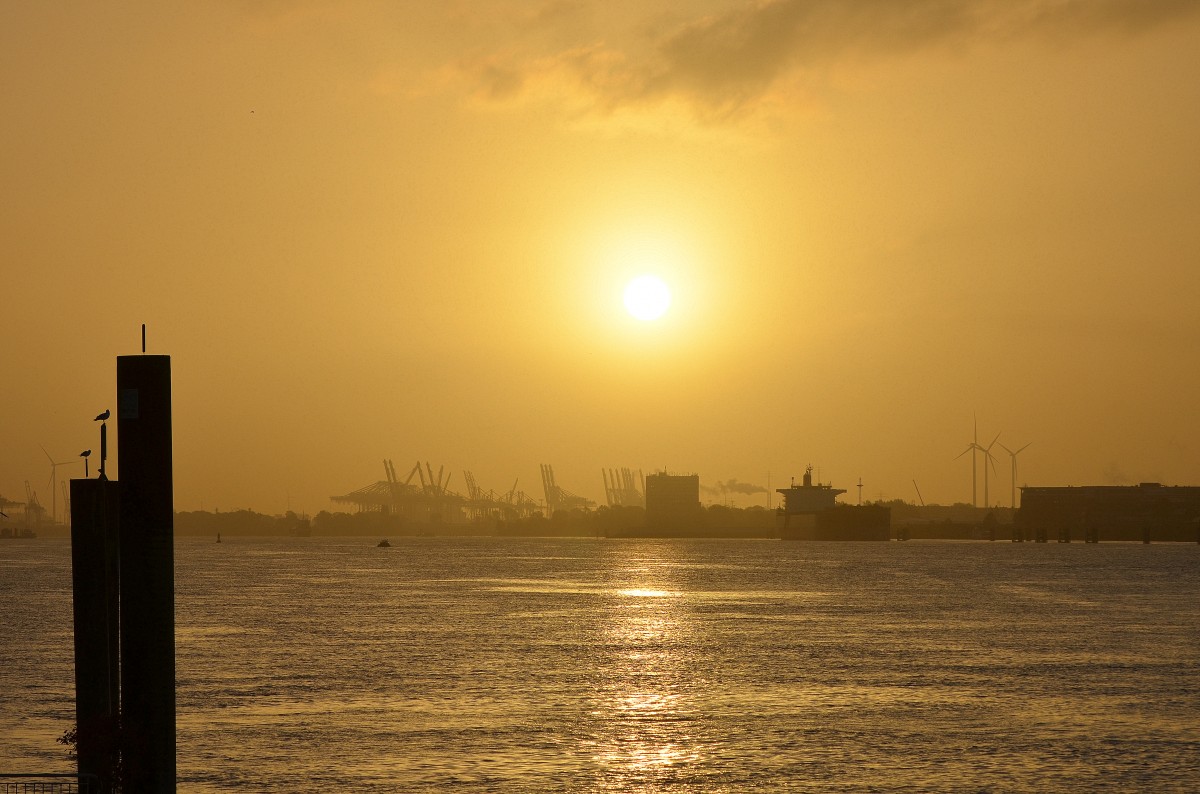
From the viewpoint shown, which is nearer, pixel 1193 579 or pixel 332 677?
pixel 332 677

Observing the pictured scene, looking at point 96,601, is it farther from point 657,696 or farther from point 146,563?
point 657,696

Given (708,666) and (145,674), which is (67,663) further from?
(145,674)

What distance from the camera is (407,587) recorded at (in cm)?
13512

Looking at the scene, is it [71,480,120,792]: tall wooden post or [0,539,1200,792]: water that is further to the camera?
[0,539,1200,792]: water

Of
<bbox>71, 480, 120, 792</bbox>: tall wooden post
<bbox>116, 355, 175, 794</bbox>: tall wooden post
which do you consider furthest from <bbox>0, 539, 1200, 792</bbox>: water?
<bbox>116, 355, 175, 794</bbox>: tall wooden post

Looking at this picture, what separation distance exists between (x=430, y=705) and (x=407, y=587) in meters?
92.2

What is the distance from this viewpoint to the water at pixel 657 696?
33.2 meters

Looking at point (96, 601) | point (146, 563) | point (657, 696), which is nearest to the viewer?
point (146, 563)

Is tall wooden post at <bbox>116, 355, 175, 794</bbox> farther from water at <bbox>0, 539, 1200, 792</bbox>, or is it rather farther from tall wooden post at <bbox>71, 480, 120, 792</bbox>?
water at <bbox>0, 539, 1200, 792</bbox>

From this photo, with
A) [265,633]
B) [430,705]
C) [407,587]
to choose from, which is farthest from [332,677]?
[407,587]

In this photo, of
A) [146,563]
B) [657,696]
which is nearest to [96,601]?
[146,563]

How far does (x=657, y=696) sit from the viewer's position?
47812mm

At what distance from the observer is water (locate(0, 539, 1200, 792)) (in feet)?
109

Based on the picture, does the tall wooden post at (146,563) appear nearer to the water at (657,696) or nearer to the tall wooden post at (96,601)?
the tall wooden post at (96,601)
